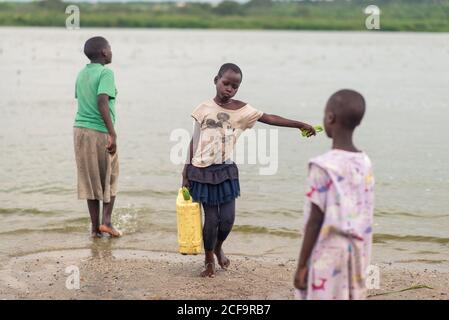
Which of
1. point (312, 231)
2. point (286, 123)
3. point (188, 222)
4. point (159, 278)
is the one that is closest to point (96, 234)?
point (159, 278)

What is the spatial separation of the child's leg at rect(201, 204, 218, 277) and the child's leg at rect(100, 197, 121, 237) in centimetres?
157

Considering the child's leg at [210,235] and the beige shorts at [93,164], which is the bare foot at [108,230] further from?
the child's leg at [210,235]

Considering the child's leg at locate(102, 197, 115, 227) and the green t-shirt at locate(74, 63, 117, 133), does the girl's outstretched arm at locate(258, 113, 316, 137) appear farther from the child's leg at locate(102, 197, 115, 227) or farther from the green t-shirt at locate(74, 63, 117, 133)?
the child's leg at locate(102, 197, 115, 227)

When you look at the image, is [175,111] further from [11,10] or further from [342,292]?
[11,10]

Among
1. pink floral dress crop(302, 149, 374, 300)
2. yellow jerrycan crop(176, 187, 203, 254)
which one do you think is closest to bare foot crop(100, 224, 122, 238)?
yellow jerrycan crop(176, 187, 203, 254)

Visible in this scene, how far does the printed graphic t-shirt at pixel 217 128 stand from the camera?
5.66 m

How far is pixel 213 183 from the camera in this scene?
5.68 m

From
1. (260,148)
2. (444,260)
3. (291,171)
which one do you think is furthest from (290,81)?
(444,260)

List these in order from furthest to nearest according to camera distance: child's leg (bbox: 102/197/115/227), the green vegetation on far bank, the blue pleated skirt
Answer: the green vegetation on far bank < child's leg (bbox: 102/197/115/227) < the blue pleated skirt

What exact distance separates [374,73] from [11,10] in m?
52.4

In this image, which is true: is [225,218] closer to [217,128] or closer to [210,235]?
[210,235]

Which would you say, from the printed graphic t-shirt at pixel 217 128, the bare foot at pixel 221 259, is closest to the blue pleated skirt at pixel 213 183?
the printed graphic t-shirt at pixel 217 128

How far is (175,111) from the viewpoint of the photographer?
56.9ft

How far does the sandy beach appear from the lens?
5.60 m
